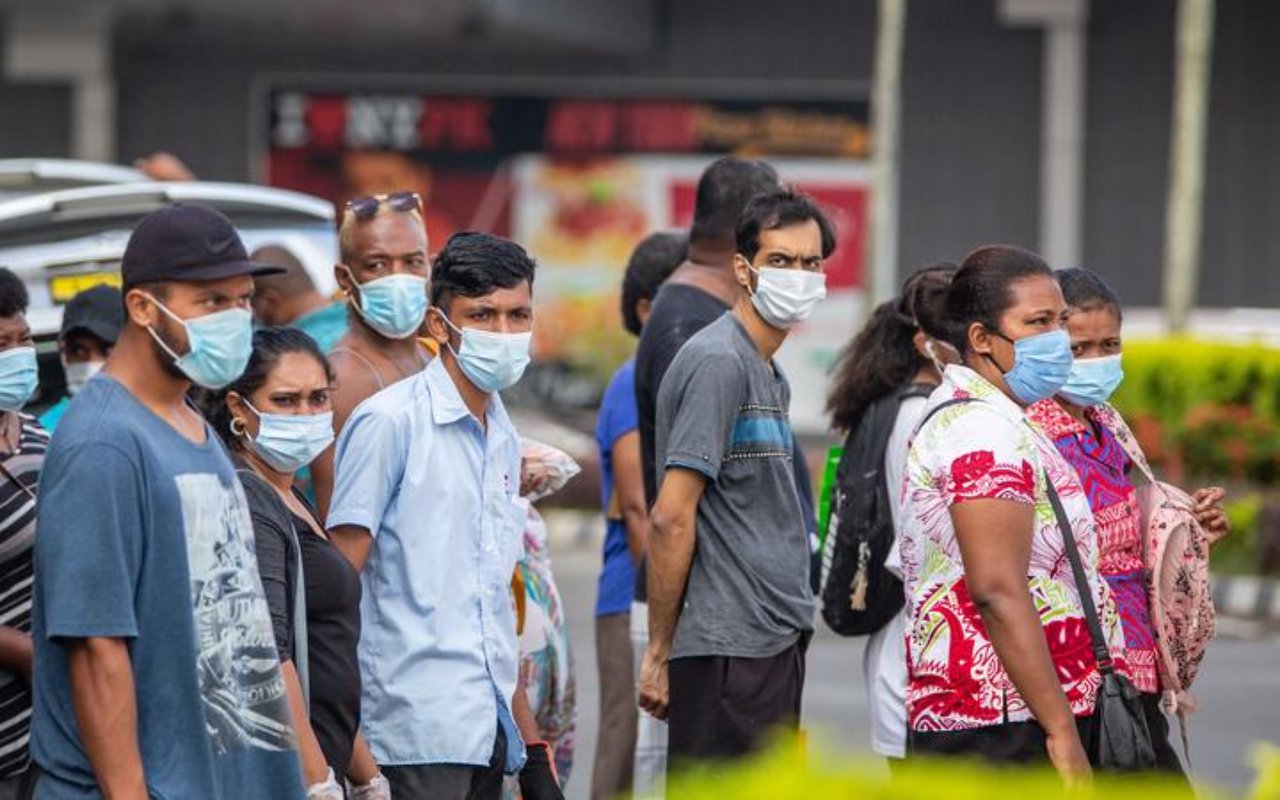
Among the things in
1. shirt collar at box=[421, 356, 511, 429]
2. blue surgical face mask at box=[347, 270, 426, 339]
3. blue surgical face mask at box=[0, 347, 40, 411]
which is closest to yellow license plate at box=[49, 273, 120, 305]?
blue surgical face mask at box=[347, 270, 426, 339]

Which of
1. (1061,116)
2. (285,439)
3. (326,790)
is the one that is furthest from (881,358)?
(1061,116)

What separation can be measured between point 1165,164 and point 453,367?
17.3 metres

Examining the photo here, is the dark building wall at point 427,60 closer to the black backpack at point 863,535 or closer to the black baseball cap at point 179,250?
the black backpack at point 863,535

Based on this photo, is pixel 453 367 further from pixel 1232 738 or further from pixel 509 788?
pixel 1232 738

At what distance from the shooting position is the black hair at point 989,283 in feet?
16.8

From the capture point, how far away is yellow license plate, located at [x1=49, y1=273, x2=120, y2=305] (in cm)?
710

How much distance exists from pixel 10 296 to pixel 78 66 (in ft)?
60.6

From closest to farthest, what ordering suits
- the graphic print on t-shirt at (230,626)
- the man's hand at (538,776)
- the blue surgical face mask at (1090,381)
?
the graphic print on t-shirt at (230,626)
the man's hand at (538,776)
the blue surgical face mask at (1090,381)

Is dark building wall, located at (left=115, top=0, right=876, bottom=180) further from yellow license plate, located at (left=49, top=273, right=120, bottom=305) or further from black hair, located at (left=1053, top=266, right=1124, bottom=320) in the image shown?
black hair, located at (left=1053, top=266, right=1124, bottom=320)

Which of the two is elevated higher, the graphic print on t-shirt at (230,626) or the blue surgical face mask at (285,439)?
the blue surgical face mask at (285,439)

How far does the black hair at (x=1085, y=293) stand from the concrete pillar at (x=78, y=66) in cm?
1836

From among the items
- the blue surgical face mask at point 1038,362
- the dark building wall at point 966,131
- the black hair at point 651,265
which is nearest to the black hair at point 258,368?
the blue surgical face mask at point 1038,362

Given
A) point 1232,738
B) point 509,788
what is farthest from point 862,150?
point 509,788

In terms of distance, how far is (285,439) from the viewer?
16.2 ft
